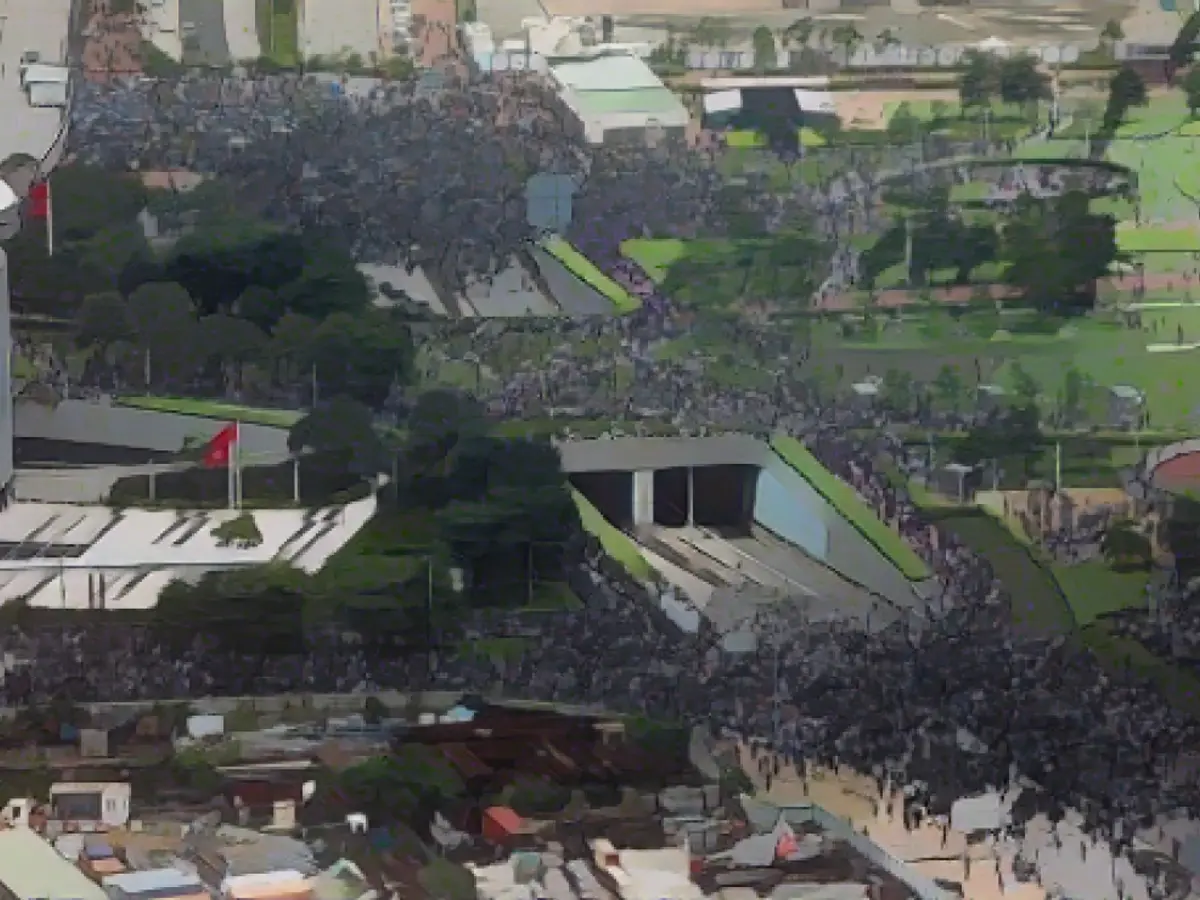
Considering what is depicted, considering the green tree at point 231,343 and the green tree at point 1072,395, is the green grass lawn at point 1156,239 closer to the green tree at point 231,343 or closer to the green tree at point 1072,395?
the green tree at point 1072,395

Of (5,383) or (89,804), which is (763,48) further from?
(89,804)

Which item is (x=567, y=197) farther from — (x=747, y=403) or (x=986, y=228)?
(x=986, y=228)

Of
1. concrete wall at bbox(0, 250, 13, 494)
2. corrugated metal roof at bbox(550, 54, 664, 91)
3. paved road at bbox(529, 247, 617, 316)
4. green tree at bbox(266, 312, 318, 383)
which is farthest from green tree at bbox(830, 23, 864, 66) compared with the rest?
concrete wall at bbox(0, 250, 13, 494)

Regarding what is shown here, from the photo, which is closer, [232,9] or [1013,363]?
[232,9]

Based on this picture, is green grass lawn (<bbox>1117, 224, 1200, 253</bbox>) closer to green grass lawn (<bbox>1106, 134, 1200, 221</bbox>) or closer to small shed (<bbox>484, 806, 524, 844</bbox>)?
green grass lawn (<bbox>1106, 134, 1200, 221</bbox>)

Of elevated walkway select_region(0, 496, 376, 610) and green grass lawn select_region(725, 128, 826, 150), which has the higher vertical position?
green grass lawn select_region(725, 128, 826, 150)

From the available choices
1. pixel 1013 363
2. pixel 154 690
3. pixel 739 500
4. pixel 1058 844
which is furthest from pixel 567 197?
pixel 1058 844
